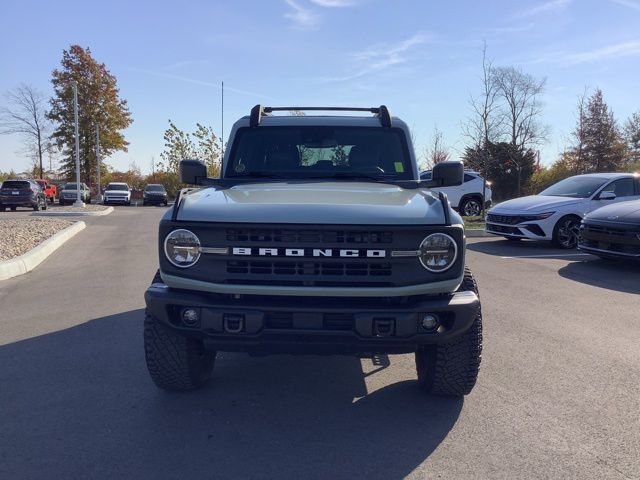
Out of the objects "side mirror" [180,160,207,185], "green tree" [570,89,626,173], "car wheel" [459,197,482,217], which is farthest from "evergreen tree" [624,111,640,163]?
"side mirror" [180,160,207,185]

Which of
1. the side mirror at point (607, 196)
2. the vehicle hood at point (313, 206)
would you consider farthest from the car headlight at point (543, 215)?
the vehicle hood at point (313, 206)

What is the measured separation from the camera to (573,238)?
12.4 metres

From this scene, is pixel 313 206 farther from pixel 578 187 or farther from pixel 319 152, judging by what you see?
pixel 578 187

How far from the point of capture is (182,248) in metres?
3.42

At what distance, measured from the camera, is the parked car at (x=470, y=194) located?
20.2m

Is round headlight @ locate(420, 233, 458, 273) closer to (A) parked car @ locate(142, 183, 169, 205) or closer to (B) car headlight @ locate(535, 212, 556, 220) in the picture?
(B) car headlight @ locate(535, 212, 556, 220)

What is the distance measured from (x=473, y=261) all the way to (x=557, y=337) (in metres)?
5.09

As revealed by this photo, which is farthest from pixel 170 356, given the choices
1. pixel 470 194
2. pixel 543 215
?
pixel 470 194

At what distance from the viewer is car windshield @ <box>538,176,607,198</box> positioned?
12.5 meters

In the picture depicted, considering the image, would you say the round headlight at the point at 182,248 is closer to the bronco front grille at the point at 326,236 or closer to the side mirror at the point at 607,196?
the bronco front grille at the point at 326,236

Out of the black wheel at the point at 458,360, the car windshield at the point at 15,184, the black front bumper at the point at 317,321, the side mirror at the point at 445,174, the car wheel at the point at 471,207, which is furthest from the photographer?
the car windshield at the point at 15,184

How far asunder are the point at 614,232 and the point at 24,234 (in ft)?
40.3

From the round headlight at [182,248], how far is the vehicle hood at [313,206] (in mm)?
103

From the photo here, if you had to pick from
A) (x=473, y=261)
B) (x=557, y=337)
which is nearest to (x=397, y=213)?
(x=557, y=337)
